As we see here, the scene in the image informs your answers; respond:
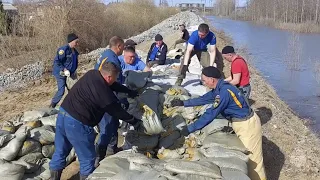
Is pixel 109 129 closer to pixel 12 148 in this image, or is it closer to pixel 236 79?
pixel 12 148

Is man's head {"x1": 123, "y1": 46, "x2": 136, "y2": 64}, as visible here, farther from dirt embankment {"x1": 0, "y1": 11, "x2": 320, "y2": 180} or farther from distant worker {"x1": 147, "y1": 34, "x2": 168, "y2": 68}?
distant worker {"x1": 147, "y1": 34, "x2": 168, "y2": 68}

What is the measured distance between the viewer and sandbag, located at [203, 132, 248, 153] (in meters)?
4.06

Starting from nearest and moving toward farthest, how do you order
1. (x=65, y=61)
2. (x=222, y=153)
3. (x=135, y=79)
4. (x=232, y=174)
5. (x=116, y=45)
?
(x=232, y=174) → (x=222, y=153) → (x=116, y=45) → (x=135, y=79) → (x=65, y=61)

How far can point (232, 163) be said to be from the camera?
145 inches

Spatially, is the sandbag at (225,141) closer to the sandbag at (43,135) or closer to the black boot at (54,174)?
the black boot at (54,174)

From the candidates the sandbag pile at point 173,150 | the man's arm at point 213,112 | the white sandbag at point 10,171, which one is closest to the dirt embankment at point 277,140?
the white sandbag at point 10,171

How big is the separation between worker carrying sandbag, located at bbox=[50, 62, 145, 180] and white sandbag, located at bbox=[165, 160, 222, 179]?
0.83 m

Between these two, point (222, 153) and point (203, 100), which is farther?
point (203, 100)

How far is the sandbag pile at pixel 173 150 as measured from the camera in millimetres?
3379

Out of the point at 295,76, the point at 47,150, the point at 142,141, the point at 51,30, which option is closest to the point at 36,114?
the point at 47,150

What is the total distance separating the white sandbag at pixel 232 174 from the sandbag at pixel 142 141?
1.24 meters

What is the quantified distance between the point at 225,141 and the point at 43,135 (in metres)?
2.08

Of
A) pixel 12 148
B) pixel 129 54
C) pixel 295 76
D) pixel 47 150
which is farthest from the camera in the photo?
pixel 295 76

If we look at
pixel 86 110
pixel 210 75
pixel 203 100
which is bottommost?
pixel 203 100
